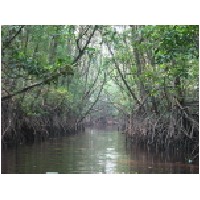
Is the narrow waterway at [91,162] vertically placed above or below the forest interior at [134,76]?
below

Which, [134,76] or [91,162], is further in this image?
[134,76]

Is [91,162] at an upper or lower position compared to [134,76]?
lower

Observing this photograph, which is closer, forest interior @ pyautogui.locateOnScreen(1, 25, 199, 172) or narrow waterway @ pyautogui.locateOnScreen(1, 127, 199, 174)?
narrow waterway @ pyautogui.locateOnScreen(1, 127, 199, 174)

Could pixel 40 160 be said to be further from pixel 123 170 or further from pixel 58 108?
pixel 58 108

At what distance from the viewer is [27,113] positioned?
42.4 ft

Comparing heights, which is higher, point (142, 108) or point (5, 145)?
point (142, 108)

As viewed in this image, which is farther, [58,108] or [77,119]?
[77,119]

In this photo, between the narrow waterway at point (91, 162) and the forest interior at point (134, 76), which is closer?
the narrow waterway at point (91, 162)

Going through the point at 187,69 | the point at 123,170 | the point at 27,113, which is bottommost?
the point at 123,170

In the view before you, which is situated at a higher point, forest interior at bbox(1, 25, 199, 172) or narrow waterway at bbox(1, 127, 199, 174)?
forest interior at bbox(1, 25, 199, 172)
